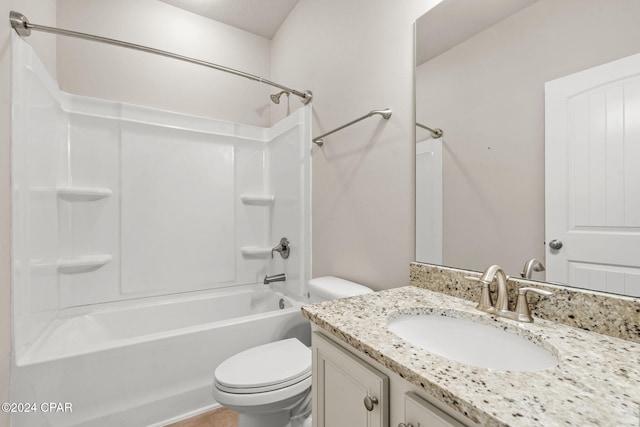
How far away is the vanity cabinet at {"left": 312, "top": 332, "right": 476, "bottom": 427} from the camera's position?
20.7 inches

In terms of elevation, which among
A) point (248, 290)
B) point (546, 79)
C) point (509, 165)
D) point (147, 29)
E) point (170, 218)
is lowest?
point (248, 290)

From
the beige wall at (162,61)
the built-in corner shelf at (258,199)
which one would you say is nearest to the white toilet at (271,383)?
the built-in corner shelf at (258,199)

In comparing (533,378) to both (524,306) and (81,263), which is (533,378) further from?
(81,263)

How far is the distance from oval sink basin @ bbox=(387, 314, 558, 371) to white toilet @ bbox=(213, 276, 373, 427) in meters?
0.53

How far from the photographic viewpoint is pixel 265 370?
1.23 metres

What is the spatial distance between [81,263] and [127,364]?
2.89 ft

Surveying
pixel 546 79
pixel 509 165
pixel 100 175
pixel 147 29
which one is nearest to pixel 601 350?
pixel 509 165

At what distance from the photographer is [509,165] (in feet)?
2.98

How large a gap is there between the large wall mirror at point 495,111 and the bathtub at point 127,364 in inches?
47.5

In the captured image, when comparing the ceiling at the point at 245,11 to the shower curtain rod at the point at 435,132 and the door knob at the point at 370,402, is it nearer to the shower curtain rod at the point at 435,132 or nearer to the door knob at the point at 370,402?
the shower curtain rod at the point at 435,132

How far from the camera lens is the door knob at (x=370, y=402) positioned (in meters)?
0.63

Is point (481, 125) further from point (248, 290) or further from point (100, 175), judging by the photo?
point (100, 175)

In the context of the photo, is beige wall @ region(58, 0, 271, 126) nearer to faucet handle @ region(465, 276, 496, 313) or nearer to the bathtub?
the bathtub

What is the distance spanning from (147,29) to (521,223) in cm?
273
